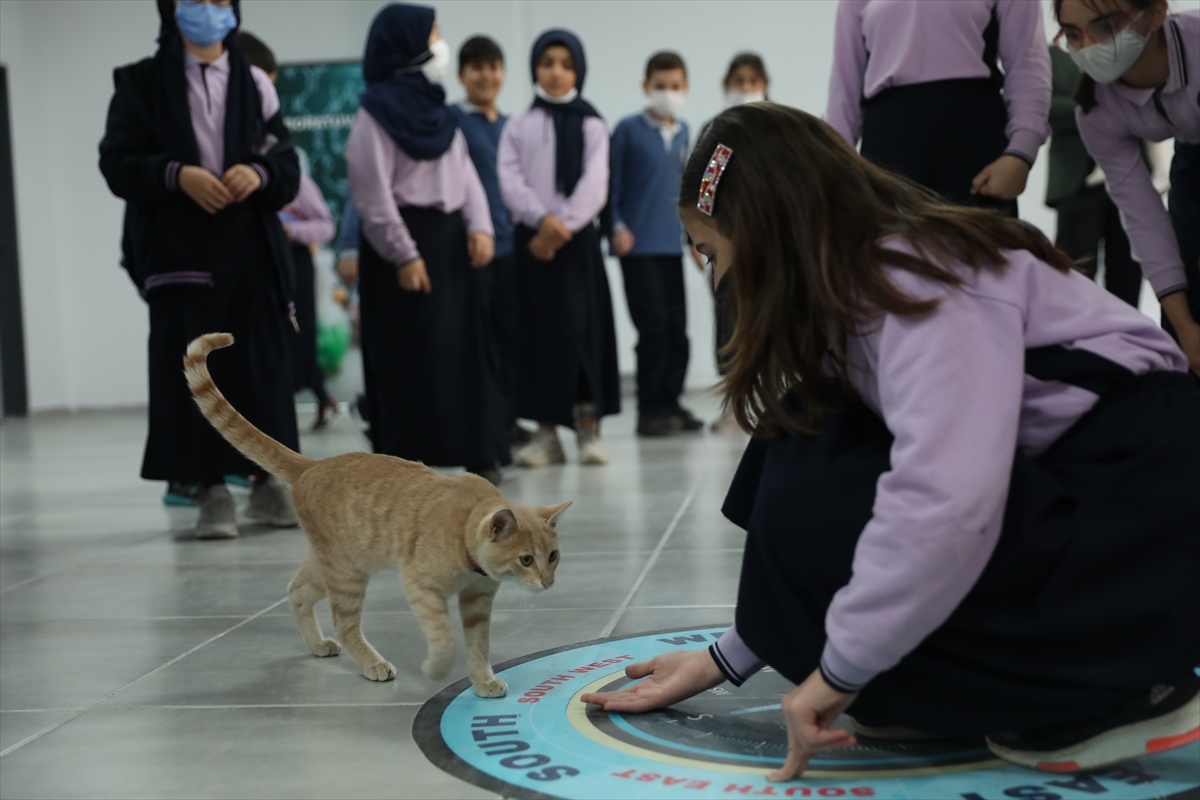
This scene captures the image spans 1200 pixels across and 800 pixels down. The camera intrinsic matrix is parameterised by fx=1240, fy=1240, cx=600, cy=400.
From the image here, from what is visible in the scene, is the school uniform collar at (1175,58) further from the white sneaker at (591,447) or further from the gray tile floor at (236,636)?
the white sneaker at (591,447)

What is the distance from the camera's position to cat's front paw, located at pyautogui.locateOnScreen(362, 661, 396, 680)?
210 centimetres

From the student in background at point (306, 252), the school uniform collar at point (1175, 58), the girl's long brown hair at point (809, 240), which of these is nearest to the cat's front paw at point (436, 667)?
the girl's long brown hair at point (809, 240)

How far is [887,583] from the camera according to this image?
1330 mm

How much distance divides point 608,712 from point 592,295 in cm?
381

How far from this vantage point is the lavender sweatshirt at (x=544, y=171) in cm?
535

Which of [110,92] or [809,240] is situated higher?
[110,92]

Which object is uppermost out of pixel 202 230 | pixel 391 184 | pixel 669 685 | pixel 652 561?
pixel 391 184

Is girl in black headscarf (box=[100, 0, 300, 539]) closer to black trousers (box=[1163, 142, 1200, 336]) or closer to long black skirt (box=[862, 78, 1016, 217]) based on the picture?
long black skirt (box=[862, 78, 1016, 217])

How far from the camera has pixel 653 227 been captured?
20.6ft

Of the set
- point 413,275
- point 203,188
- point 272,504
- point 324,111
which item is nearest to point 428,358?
point 413,275

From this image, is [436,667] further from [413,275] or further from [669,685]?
[413,275]

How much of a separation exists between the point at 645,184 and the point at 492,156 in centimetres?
79

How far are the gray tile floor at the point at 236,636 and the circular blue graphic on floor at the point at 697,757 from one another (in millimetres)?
77

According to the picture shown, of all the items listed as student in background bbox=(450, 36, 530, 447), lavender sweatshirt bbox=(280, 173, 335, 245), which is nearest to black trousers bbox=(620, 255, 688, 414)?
student in background bbox=(450, 36, 530, 447)
